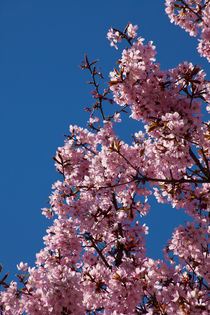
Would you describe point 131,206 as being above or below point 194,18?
below

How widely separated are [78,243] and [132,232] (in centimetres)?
123

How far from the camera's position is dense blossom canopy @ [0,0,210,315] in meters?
5.17

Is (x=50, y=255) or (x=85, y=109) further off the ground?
(x=85, y=109)

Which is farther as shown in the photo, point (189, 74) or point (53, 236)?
point (53, 236)

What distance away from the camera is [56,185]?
23.5 ft

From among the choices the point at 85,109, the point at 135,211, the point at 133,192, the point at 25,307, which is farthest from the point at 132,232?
the point at 85,109

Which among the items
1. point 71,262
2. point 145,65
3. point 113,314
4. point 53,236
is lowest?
point 113,314

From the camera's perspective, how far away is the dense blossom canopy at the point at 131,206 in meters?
5.17

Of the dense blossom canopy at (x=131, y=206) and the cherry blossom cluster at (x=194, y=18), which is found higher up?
the cherry blossom cluster at (x=194, y=18)

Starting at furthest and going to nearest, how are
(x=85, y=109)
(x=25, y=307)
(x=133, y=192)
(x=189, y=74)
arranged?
1. (x=85, y=109)
2. (x=133, y=192)
3. (x=189, y=74)
4. (x=25, y=307)

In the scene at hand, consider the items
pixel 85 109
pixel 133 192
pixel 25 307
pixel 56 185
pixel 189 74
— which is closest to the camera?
pixel 25 307

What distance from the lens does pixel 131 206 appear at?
6.56 meters

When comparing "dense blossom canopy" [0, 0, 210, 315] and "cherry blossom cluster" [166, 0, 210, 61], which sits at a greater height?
"cherry blossom cluster" [166, 0, 210, 61]

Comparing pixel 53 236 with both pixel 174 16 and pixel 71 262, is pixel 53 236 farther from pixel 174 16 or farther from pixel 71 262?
pixel 174 16
